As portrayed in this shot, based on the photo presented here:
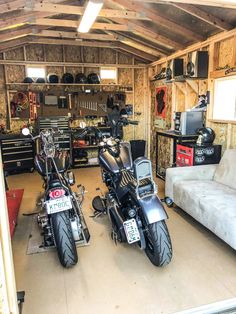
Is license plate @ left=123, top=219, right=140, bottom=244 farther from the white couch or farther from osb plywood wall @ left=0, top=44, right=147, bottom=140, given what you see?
osb plywood wall @ left=0, top=44, right=147, bottom=140

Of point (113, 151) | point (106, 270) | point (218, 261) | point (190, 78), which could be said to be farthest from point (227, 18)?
point (106, 270)

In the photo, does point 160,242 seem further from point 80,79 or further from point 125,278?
point 80,79

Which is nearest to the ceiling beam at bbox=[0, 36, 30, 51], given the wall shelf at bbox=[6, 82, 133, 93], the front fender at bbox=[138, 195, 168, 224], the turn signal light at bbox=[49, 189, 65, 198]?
the wall shelf at bbox=[6, 82, 133, 93]

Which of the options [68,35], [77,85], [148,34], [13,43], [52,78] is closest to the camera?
[148,34]

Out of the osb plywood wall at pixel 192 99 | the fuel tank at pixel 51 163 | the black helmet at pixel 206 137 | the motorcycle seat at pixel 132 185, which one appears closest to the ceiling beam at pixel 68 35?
the osb plywood wall at pixel 192 99

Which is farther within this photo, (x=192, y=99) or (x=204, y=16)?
(x=192, y=99)

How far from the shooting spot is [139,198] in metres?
2.15

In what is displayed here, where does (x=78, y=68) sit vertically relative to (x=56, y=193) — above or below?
above

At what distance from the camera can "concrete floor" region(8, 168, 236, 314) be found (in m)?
1.87

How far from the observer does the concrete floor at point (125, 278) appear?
187 cm

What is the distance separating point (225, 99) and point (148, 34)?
1.86 meters

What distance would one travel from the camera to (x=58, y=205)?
2.22m

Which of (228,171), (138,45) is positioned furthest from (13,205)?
(138,45)

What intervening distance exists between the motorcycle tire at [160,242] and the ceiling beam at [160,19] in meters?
3.15
